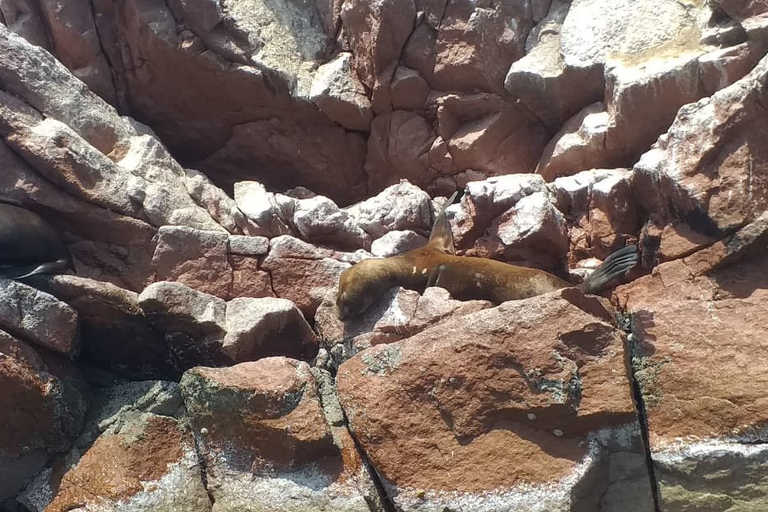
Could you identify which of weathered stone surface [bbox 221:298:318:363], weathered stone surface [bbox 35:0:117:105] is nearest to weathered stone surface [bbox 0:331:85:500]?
weathered stone surface [bbox 221:298:318:363]

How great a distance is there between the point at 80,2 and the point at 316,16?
7.67 ft

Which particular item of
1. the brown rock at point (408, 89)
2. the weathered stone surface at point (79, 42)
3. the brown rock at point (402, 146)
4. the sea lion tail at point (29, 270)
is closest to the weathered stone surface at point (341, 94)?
the brown rock at point (402, 146)

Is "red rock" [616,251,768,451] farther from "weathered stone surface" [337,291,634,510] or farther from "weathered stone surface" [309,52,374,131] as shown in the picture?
"weathered stone surface" [309,52,374,131]

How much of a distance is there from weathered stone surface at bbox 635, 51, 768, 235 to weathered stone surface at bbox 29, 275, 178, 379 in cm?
375

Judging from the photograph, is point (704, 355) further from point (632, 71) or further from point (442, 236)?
point (632, 71)

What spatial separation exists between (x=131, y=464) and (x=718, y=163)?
4307mm

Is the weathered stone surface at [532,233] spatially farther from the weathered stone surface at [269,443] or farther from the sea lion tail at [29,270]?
the sea lion tail at [29,270]

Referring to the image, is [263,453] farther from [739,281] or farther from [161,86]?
[161,86]

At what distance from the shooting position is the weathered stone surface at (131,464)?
4.68m

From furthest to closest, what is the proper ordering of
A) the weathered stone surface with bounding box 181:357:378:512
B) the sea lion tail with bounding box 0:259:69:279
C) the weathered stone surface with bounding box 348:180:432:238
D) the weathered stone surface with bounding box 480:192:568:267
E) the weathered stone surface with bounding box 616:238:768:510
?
1. the weathered stone surface with bounding box 348:180:432:238
2. the weathered stone surface with bounding box 480:192:568:267
3. the sea lion tail with bounding box 0:259:69:279
4. the weathered stone surface with bounding box 181:357:378:512
5. the weathered stone surface with bounding box 616:238:768:510

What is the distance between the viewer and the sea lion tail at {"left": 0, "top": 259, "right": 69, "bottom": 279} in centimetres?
548

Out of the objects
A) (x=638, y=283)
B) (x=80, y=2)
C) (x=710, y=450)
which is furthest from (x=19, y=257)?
(x=710, y=450)

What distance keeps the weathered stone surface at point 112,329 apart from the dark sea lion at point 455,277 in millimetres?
1385

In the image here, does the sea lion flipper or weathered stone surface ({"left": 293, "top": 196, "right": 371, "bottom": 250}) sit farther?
weathered stone surface ({"left": 293, "top": 196, "right": 371, "bottom": 250})
